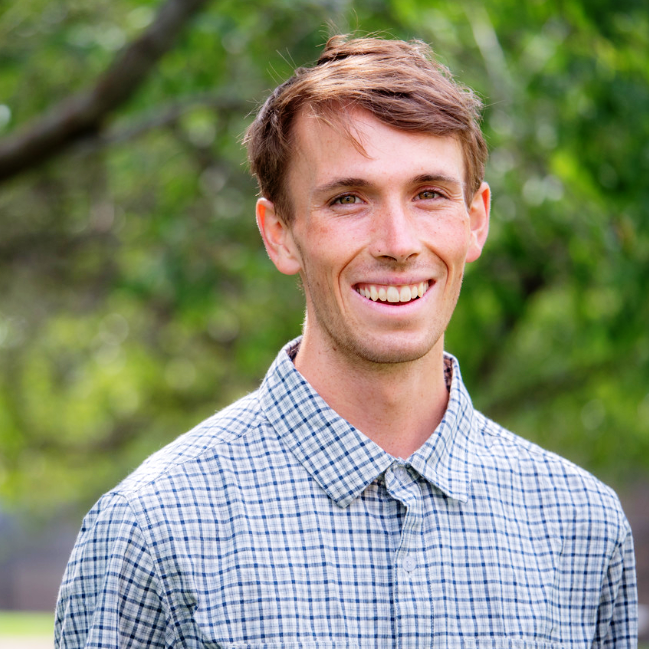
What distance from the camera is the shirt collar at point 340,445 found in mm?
2223

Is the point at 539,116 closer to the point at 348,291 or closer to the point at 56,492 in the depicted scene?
the point at 348,291

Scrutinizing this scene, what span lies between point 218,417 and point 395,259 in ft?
1.89

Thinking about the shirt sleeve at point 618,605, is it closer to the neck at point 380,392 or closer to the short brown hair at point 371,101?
the neck at point 380,392

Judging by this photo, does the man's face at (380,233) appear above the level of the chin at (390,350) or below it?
above

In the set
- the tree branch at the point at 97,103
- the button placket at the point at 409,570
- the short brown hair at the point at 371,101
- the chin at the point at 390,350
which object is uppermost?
the tree branch at the point at 97,103

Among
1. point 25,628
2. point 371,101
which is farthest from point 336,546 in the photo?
point 25,628

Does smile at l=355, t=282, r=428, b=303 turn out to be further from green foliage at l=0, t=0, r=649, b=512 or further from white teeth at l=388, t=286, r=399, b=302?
green foliage at l=0, t=0, r=649, b=512

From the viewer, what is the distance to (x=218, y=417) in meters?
2.39

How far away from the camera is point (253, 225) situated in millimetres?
7777

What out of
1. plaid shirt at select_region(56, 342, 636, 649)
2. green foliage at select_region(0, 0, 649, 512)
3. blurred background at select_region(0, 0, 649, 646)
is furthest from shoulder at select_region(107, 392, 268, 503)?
blurred background at select_region(0, 0, 649, 646)

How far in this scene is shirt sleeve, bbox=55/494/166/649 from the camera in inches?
81.5

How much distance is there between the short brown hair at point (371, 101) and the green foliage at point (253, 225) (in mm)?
759

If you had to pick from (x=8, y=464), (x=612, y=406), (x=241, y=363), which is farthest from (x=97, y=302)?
(x=612, y=406)

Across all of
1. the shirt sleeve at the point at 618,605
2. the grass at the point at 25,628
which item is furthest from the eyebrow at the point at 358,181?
the grass at the point at 25,628
